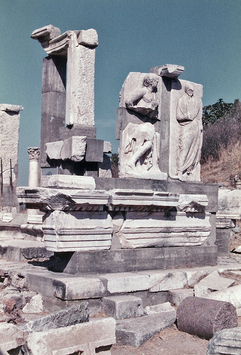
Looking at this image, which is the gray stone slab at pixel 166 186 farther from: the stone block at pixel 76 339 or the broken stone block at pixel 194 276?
the stone block at pixel 76 339

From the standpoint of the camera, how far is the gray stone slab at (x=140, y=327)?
4328 millimetres

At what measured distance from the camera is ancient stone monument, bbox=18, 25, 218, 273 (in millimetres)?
5168

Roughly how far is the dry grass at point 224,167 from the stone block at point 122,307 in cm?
959

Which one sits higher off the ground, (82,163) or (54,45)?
(54,45)

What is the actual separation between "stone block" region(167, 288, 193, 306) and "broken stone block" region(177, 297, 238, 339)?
52cm

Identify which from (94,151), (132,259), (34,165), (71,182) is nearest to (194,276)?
(132,259)

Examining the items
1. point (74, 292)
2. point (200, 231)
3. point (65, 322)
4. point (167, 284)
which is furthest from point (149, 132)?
point (65, 322)

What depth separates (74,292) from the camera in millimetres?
4672

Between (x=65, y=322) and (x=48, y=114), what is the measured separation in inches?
271

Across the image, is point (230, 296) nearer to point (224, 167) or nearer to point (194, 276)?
point (194, 276)

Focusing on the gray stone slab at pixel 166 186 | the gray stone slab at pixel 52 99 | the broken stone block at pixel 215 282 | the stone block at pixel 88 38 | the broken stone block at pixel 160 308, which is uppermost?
the stone block at pixel 88 38

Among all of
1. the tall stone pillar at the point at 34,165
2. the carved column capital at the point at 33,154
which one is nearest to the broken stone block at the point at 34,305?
the tall stone pillar at the point at 34,165

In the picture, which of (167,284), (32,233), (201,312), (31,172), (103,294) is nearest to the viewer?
(201,312)

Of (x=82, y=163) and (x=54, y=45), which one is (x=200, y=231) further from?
(x=54, y=45)
